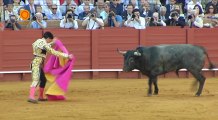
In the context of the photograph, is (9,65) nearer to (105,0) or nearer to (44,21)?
(44,21)

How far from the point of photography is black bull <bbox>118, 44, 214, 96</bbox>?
13078mm

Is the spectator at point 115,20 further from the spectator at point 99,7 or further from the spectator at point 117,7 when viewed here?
the spectator at point 99,7

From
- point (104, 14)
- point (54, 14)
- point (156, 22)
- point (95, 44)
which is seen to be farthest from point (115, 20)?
point (54, 14)

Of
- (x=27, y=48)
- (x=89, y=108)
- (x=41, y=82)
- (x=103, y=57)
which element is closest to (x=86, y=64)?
(x=103, y=57)

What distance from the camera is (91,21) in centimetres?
1702

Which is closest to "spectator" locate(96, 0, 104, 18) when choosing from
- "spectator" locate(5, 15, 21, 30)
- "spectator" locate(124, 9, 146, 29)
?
"spectator" locate(124, 9, 146, 29)

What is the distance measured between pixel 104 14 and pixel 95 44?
0.75 meters

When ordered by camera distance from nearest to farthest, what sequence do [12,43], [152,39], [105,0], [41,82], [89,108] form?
[89,108], [41,82], [12,43], [152,39], [105,0]

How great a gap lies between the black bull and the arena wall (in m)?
3.99

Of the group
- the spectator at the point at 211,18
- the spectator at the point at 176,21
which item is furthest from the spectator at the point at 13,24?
the spectator at the point at 211,18

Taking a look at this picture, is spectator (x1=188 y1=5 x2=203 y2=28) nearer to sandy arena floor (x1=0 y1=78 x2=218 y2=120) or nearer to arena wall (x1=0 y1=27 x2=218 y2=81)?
arena wall (x1=0 y1=27 x2=218 y2=81)

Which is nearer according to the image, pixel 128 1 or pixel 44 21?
pixel 44 21

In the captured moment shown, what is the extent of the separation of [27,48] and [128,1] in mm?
3224

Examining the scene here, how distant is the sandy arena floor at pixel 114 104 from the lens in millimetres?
10000
